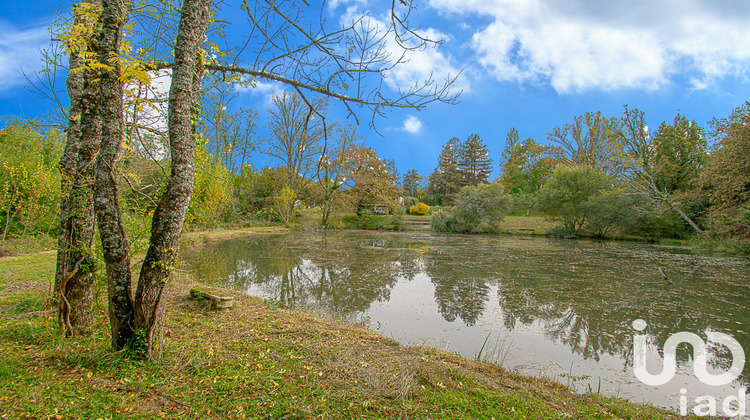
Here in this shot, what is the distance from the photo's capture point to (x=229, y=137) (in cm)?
2233

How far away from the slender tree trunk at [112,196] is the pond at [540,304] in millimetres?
2881

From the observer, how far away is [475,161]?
45344 mm

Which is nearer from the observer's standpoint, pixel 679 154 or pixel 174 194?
pixel 174 194

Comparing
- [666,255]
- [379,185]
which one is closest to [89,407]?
[666,255]

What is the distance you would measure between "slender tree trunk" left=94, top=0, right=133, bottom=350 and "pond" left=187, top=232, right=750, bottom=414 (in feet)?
9.45

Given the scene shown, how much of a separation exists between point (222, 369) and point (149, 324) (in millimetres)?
644

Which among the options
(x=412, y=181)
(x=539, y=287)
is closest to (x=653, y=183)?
(x=539, y=287)

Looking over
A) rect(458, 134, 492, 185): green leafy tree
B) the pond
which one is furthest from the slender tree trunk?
rect(458, 134, 492, 185): green leafy tree

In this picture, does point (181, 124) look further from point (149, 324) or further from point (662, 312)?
point (662, 312)

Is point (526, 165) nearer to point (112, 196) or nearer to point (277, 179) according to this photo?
point (277, 179)

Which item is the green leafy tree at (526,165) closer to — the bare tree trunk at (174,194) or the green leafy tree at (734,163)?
the green leafy tree at (734,163)

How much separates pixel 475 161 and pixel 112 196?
46494mm

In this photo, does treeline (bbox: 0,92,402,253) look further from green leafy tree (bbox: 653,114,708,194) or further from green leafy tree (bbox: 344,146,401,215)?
green leafy tree (bbox: 653,114,708,194)

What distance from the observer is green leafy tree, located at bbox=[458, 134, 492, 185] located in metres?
44.7
